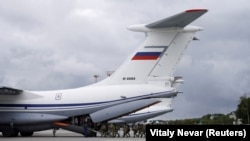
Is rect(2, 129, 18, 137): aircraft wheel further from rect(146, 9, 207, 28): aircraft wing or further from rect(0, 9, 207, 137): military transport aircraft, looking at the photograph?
rect(146, 9, 207, 28): aircraft wing

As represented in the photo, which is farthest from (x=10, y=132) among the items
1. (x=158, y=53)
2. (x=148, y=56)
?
(x=158, y=53)

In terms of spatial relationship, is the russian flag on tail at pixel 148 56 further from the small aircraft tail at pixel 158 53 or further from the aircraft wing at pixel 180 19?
the aircraft wing at pixel 180 19

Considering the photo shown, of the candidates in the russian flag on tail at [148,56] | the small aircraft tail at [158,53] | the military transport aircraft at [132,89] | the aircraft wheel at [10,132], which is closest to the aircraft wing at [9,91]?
the military transport aircraft at [132,89]

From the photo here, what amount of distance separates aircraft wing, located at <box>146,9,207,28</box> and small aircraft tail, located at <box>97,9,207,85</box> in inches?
9.8

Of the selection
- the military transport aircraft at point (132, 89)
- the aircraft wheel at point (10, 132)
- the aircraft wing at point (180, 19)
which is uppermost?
the aircraft wing at point (180, 19)

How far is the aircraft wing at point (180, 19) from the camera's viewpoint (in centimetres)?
1822

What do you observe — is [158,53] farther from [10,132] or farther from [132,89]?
[10,132]

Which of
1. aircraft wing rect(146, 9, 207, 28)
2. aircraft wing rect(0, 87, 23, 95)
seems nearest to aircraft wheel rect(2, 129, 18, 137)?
aircraft wing rect(0, 87, 23, 95)

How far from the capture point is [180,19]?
64.5 feet

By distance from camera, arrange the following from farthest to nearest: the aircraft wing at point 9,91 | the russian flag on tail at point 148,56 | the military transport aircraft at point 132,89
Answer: the aircraft wing at point 9,91 → the russian flag on tail at point 148,56 → the military transport aircraft at point 132,89

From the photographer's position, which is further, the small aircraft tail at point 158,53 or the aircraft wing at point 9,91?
the aircraft wing at point 9,91

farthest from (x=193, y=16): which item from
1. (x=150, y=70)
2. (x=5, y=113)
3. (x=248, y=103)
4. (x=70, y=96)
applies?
(x=248, y=103)

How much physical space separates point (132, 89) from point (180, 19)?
13.4 feet

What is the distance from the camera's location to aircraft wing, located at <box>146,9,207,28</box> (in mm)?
18219
